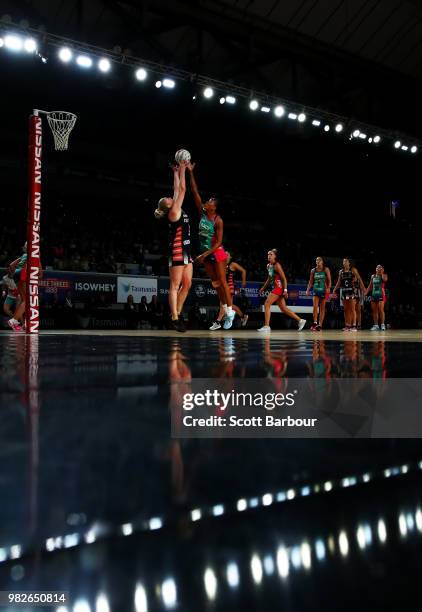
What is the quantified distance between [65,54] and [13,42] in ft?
4.44

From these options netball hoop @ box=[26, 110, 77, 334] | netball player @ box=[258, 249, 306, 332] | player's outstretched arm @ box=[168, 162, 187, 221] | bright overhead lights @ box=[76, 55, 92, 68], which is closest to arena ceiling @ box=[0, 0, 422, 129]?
bright overhead lights @ box=[76, 55, 92, 68]

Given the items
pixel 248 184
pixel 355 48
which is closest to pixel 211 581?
pixel 355 48

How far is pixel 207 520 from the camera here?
46 cm

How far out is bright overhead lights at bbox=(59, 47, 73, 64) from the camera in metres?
12.9

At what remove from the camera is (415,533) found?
44 cm

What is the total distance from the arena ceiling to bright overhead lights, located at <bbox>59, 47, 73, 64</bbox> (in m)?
0.49

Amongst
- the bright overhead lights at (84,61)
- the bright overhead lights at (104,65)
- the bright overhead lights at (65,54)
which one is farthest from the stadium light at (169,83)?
the bright overhead lights at (65,54)

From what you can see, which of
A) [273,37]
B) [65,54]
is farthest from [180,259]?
[273,37]

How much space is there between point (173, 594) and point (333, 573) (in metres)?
0.11

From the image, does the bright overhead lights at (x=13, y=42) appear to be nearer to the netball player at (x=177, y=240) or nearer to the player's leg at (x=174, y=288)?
the netball player at (x=177, y=240)

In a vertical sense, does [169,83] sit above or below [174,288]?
above

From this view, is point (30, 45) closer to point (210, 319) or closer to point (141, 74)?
point (141, 74)

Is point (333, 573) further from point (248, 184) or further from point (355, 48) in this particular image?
point (248, 184)

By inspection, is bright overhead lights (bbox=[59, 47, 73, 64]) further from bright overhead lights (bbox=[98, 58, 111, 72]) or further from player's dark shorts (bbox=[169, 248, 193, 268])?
player's dark shorts (bbox=[169, 248, 193, 268])
